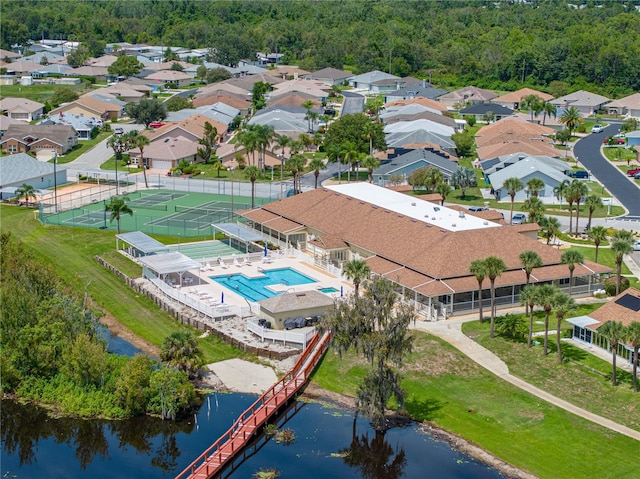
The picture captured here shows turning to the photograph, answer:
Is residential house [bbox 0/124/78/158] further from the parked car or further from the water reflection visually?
the water reflection

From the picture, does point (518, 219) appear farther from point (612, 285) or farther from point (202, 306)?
point (202, 306)

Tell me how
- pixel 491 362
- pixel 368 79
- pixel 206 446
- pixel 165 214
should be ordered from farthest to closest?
pixel 368 79, pixel 165 214, pixel 491 362, pixel 206 446

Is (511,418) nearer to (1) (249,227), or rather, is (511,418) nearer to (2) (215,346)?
(2) (215,346)

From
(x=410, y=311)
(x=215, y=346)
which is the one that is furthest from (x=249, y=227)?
(x=410, y=311)

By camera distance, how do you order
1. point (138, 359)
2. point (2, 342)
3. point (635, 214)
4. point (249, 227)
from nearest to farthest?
point (138, 359), point (2, 342), point (249, 227), point (635, 214)

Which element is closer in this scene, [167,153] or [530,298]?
[530,298]

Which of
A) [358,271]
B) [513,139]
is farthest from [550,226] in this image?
[513,139]
